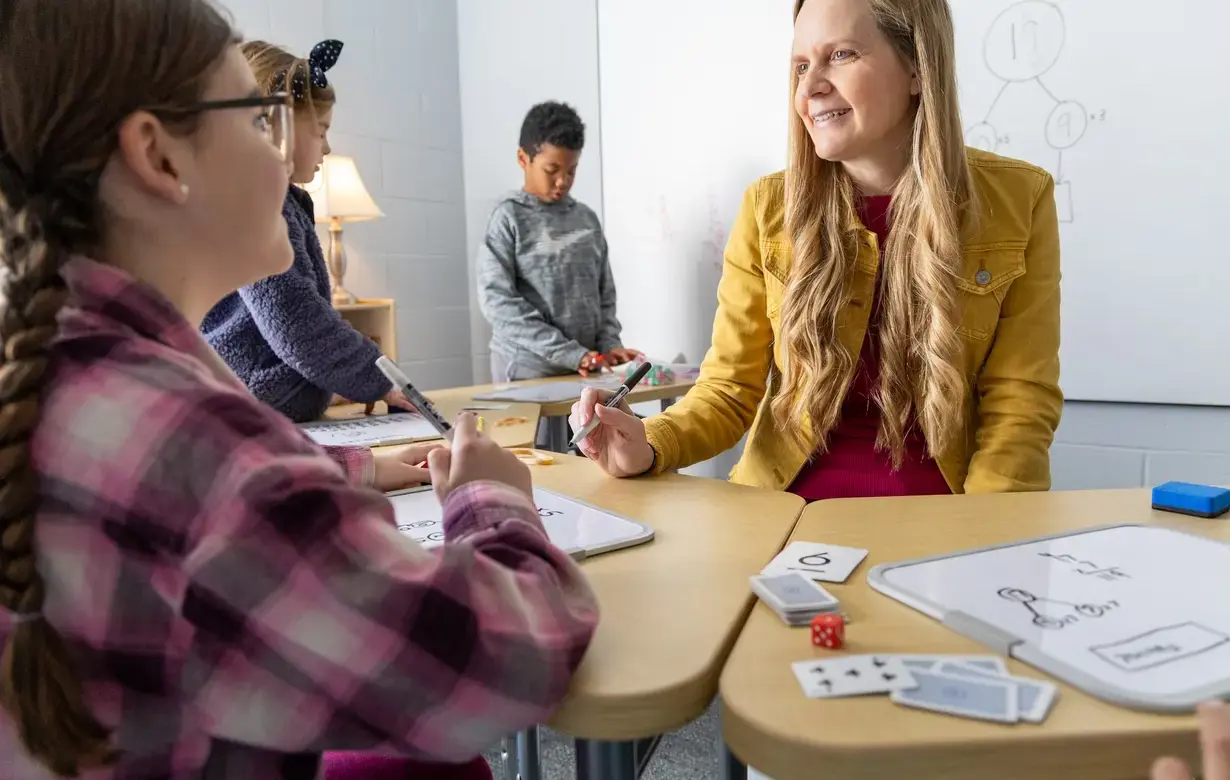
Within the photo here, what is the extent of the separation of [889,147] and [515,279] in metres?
1.64

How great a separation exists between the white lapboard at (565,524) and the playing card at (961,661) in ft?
0.92

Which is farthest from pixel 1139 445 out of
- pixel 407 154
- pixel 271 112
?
pixel 407 154

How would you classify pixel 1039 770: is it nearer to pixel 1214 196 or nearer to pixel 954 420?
pixel 954 420

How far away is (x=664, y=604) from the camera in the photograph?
0.61 m

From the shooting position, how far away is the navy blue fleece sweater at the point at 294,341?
1.34 meters

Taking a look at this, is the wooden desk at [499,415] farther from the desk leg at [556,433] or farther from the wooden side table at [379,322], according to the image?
the wooden side table at [379,322]

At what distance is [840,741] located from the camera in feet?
1.43

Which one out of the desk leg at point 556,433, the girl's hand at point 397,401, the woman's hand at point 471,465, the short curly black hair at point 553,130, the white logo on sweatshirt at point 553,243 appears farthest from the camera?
the white logo on sweatshirt at point 553,243

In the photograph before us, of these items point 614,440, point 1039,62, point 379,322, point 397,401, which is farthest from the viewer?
point 379,322

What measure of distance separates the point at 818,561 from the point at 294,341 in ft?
3.14

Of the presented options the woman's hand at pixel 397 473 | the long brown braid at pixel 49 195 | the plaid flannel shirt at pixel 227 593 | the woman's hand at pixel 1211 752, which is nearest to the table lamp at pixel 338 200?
the woman's hand at pixel 397 473

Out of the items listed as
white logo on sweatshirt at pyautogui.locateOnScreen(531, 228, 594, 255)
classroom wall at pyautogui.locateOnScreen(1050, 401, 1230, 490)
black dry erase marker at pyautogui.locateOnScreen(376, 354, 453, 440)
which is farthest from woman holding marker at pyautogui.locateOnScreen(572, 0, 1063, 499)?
white logo on sweatshirt at pyautogui.locateOnScreen(531, 228, 594, 255)

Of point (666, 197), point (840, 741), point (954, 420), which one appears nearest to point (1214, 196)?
point (954, 420)

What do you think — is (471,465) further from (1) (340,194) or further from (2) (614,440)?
(1) (340,194)
